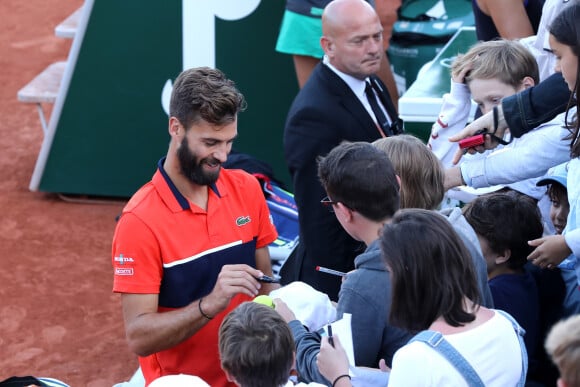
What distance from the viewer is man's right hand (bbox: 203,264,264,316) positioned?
3064mm

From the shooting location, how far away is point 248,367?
257cm

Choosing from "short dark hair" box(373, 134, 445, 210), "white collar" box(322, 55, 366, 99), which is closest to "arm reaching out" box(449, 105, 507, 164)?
"short dark hair" box(373, 134, 445, 210)

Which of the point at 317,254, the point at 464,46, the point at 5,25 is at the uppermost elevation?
the point at 464,46

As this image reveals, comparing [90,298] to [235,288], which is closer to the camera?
[235,288]

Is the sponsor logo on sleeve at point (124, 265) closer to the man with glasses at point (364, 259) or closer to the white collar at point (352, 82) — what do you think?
the man with glasses at point (364, 259)

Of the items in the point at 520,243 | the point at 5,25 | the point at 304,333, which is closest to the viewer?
the point at 304,333

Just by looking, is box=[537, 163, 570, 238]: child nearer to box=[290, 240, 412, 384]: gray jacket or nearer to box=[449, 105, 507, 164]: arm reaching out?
box=[449, 105, 507, 164]: arm reaching out

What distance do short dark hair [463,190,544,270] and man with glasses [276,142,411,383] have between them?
695mm

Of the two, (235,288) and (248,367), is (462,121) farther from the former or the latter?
(248,367)

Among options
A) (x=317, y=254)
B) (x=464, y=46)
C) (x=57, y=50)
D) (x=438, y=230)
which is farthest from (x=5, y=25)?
(x=438, y=230)

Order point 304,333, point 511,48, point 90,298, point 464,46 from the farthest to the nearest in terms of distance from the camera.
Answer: point 90,298 < point 464,46 < point 511,48 < point 304,333

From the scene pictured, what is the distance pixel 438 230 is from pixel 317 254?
5.76 ft

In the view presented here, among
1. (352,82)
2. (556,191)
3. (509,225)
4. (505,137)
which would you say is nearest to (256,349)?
(509,225)

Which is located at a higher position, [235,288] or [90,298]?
[235,288]
